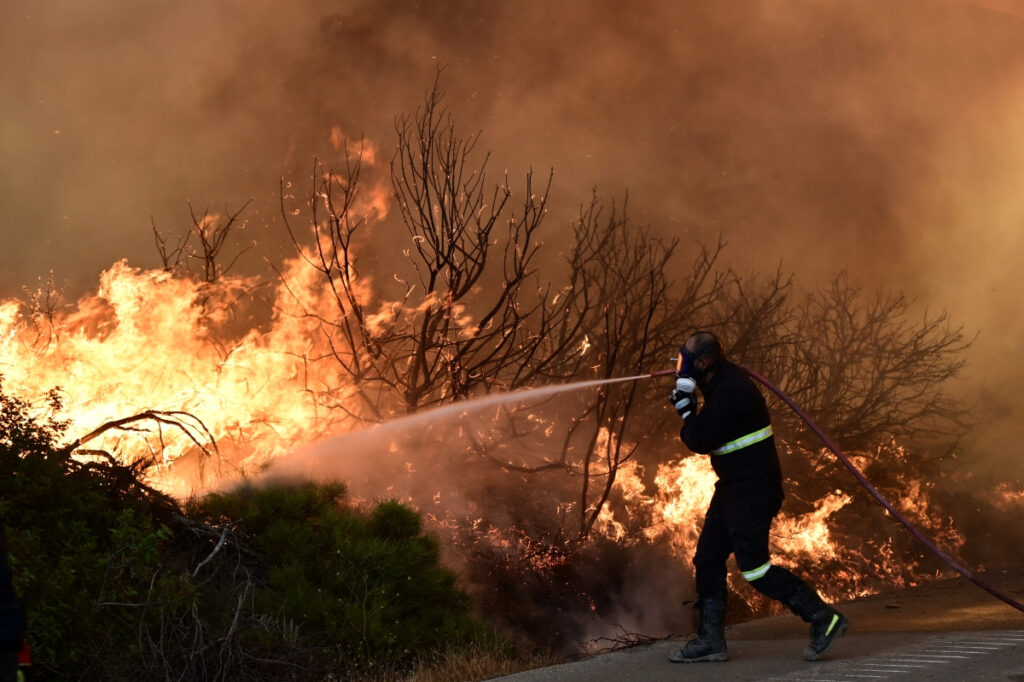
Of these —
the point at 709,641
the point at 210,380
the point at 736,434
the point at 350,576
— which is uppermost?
the point at 210,380

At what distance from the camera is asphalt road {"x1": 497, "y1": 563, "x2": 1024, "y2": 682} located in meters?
5.51

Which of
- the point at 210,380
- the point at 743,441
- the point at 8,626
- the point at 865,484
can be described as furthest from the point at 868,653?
the point at 210,380

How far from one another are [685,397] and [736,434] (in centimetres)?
35

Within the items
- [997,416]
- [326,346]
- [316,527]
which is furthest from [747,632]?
[997,416]

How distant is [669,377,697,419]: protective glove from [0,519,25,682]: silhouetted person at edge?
3.79m

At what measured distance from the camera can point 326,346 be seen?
12797mm

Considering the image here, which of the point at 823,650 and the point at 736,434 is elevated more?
the point at 736,434

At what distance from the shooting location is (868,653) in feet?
20.1

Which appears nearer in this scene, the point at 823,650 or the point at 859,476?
the point at 823,650

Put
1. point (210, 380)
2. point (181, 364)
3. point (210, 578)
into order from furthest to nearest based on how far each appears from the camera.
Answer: point (210, 380) → point (181, 364) → point (210, 578)

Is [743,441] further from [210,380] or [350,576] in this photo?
[210,380]

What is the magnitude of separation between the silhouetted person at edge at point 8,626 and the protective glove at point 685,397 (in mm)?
3790

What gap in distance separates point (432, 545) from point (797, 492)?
34.8 ft

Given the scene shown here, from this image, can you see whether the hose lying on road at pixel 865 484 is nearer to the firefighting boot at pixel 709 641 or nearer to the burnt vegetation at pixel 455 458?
the firefighting boot at pixel 709 641
